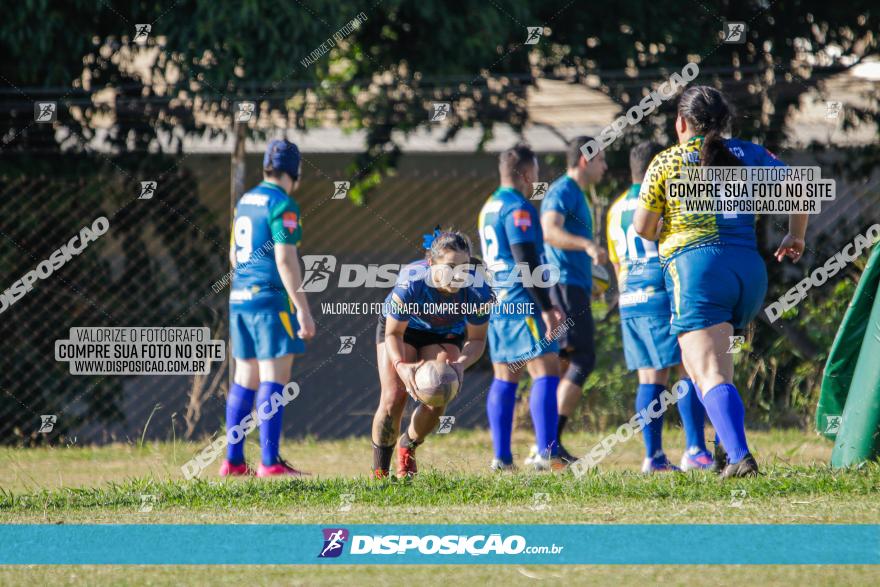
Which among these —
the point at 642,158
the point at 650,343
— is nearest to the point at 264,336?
the point at 650,343

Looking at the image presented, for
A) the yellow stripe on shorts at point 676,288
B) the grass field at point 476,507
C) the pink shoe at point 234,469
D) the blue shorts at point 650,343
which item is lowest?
the pink shoe at point 234,469

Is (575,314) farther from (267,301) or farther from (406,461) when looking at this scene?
(267,301)

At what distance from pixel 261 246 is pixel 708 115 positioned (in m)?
3.16

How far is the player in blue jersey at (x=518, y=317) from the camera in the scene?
771 cm

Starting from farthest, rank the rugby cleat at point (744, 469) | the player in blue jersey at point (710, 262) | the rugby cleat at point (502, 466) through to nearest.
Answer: the rugby cleat at point (502, 466)
the player in blue jersey at point (710, 262)
the rugby cleat at point (744, 469)

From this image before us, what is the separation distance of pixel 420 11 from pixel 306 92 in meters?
1.46

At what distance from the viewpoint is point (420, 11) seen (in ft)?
37.0

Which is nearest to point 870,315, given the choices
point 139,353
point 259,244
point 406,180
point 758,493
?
point 758,493

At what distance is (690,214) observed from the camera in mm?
6113

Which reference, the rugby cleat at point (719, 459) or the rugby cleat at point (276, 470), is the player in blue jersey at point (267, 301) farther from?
the rugby cleat at point (719, 459)

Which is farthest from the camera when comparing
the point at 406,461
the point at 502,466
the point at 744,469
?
the point at 502,466

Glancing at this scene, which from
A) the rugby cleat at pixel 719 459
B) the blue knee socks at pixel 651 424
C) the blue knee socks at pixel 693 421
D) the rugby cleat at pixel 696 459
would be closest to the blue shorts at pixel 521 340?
the blue knee socks at pixel 651 424

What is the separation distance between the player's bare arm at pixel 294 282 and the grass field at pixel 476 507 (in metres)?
1.29

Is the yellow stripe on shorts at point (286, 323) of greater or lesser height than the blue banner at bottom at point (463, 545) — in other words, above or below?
above
